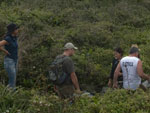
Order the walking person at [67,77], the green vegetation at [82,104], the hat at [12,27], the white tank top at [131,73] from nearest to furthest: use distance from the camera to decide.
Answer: the green vegetation at [82,104] → the walking person at [67,77] → the white tank top at [131,73] → the hat at [12,27]

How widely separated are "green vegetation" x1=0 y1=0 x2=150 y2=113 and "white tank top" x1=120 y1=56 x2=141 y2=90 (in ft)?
2.41

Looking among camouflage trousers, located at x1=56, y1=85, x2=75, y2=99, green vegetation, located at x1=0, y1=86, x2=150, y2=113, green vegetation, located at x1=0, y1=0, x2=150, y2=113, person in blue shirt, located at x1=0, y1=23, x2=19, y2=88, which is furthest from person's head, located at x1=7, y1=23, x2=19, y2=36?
camouflage trousers, located at x1=56, y1=85, x2=75, y2=99

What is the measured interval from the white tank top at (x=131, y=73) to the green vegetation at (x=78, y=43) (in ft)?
2.41

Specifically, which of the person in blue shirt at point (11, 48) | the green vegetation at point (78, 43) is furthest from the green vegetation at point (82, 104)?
the person in blue shirt at point (11, 48)

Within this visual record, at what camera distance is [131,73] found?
698cm

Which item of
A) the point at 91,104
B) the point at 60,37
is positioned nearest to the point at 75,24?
the point at 60,37

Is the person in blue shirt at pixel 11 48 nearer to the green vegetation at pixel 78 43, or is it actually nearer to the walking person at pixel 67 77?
the green vegetation at pixel 78 43

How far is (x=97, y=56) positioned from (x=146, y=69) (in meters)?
1.82

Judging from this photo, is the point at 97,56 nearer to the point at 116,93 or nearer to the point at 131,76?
the point at 131,76

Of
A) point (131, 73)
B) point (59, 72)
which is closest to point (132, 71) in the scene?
point (131, 73)

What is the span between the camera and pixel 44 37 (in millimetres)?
11148

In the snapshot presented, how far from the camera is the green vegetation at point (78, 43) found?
19.9 ft

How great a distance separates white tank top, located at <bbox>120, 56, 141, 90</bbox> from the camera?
693 centimetres

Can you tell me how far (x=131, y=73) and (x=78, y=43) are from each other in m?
5.44
